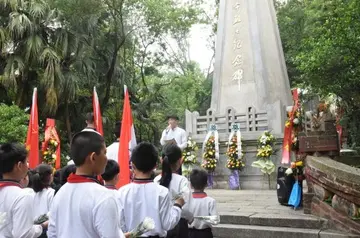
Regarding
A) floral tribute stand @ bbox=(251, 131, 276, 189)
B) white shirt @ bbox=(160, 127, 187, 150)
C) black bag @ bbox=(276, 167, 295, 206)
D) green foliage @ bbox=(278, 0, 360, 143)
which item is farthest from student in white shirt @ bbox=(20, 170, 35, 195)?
green foliage @ bbox=(278, 0, 360, 143)

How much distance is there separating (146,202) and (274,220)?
3.01 m

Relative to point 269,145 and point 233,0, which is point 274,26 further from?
point 269,145

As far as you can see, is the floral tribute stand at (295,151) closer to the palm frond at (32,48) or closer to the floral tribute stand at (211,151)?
Answer: the floral tribute stand at (211,151)

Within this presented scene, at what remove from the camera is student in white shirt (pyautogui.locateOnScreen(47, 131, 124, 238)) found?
6.20 feet

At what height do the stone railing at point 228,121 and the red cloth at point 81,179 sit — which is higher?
the stone railing at point 228,121

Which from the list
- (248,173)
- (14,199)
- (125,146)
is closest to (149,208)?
(14,199)

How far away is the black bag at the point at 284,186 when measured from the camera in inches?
234

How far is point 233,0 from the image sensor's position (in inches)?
477

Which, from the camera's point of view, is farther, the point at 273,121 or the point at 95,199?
the point at 273,121

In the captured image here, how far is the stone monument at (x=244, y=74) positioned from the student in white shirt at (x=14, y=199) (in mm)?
8147

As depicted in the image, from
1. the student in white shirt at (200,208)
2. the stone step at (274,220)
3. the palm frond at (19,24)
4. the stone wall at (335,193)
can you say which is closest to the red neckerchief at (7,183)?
the student in white shirt at (200,208)

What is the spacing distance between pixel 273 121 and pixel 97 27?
8138 mm

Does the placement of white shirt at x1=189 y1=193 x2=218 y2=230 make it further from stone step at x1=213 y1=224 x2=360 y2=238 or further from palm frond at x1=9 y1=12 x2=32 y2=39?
palm frond at x1=9 y1=12 x2=32 y2=39

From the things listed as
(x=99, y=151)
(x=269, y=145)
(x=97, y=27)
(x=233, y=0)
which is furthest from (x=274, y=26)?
(x=99, y=151)
